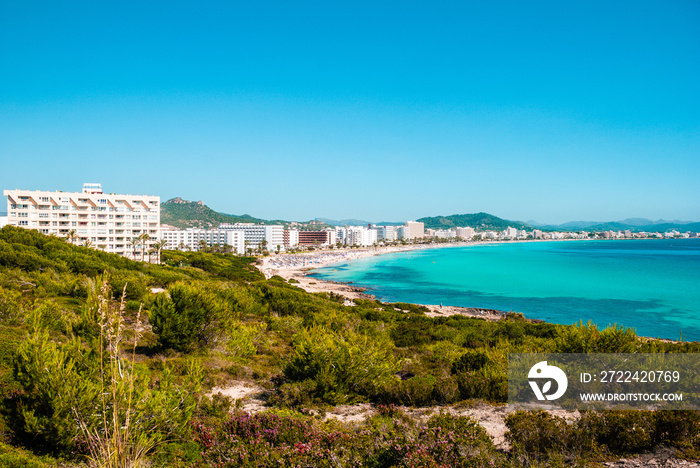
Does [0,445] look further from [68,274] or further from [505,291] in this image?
[505,291]

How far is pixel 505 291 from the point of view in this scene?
49.9 meters

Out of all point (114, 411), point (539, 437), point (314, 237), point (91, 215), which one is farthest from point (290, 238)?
point (114, 411)

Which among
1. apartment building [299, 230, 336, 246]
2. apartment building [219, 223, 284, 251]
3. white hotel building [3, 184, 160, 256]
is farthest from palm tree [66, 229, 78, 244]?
apartment building [299, 230, 336, 246]

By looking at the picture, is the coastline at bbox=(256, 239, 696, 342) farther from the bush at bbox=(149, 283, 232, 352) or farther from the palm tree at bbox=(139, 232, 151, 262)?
the palm tree at bbox=(139, 232, 151, 262)

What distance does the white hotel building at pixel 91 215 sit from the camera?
2068 inches

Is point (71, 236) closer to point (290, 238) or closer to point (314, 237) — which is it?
point (290, 238)

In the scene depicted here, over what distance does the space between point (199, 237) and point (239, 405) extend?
124 m

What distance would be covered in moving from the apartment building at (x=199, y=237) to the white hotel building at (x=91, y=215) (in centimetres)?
4811

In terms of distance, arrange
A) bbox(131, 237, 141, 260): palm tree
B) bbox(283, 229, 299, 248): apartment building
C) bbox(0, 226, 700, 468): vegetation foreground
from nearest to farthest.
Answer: bbox(0, 226, 700, 468): vegetation foreground
bbox(131, 237, 141, 260): palm tree
bbox(283, 229, 299, 248): apartment building

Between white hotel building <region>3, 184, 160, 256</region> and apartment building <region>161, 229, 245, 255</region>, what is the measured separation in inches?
1894

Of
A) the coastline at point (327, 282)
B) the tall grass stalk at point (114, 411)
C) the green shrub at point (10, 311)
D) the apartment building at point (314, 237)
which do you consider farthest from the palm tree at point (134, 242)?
the apartment building at point (314, 237)

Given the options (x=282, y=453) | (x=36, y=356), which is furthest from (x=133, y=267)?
(x=282, y=453)

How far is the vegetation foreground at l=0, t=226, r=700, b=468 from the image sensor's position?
413cm

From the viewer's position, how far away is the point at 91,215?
55844mm
